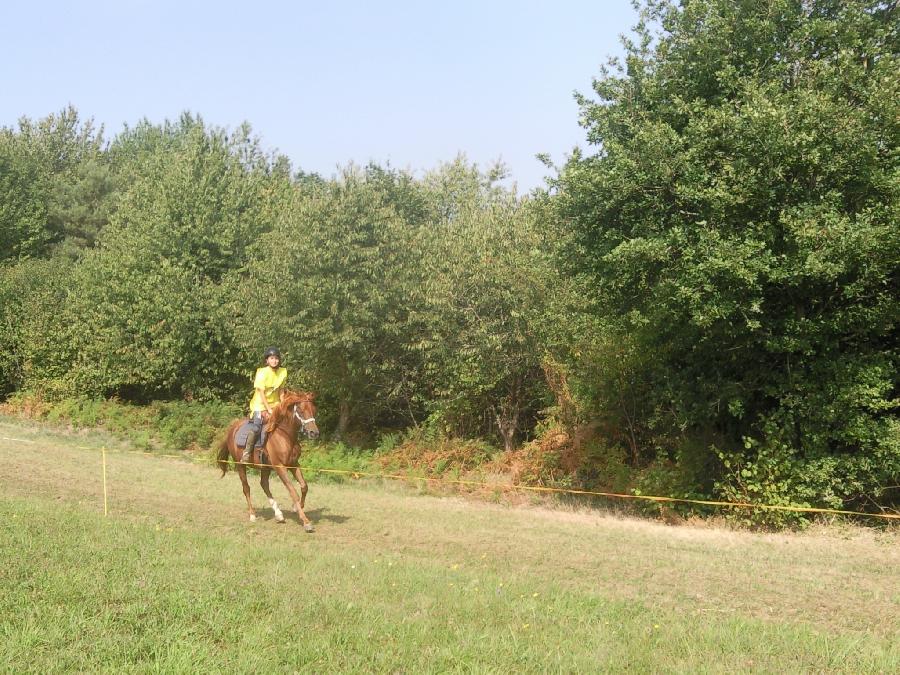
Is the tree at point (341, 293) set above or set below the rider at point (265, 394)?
above

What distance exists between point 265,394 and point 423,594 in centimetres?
638

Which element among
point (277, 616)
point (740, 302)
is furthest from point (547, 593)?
point (740, 302)

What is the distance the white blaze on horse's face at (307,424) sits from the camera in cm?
1241

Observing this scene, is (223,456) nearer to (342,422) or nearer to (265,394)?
(265,394)

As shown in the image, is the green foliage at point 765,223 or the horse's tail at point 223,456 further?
the horse's tail at point 223,456

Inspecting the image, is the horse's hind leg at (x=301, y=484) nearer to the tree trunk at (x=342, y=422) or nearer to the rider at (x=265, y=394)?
the rider at (x=265, y=394)

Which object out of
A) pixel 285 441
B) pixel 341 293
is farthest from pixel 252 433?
pixel 341 293

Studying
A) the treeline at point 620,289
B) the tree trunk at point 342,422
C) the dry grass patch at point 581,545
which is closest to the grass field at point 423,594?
the dry grass patch at point 581,545

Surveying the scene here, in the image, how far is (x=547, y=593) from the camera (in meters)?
8.06

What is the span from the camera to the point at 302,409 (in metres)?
12.8

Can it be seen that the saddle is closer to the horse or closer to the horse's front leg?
the horse

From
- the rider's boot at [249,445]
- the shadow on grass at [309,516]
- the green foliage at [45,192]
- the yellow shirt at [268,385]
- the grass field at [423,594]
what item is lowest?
the shadow on grass at [309,516]

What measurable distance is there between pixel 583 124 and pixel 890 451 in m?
9.12

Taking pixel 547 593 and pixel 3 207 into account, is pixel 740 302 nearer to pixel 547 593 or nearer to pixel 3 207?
pixel 547 593
